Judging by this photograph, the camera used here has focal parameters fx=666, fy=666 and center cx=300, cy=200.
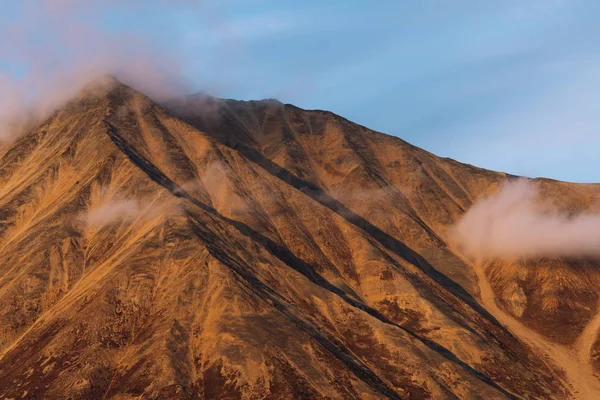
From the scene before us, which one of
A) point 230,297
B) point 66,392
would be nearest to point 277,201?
point 230,297

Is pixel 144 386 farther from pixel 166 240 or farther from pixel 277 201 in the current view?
pixel 277 201

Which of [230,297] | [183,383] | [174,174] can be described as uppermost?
[174,174]

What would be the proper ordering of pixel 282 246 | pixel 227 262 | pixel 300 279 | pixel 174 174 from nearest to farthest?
pixel 227 262
pixel 300 279
pixel 282 246
pixel 174 174

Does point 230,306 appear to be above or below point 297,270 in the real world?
below

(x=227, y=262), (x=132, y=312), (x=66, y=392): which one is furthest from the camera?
(x=227, y=262)

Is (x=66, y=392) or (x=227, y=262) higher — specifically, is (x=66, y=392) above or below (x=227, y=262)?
below

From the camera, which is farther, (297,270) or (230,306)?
(297,270)

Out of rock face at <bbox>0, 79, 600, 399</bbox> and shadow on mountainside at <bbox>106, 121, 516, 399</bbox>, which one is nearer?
rock face at <bbox>0, 79, 600, 399</bbox>

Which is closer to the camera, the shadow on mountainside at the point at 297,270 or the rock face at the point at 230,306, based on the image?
the rock face at the point at 230,306
